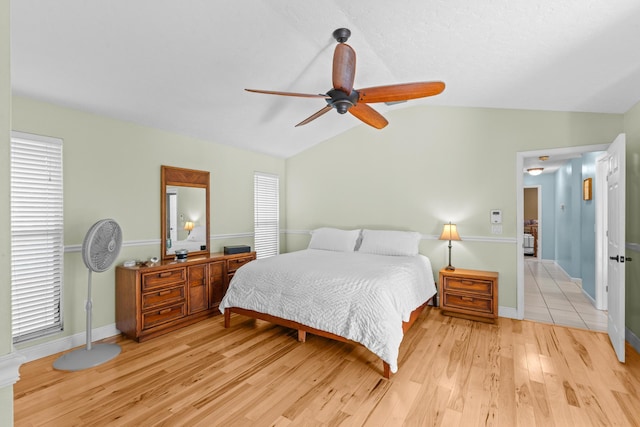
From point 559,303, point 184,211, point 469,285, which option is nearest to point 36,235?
point 184,211

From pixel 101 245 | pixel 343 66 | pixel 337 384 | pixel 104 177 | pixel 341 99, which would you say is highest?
pixel 343 66

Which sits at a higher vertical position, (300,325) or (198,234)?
(198,234)

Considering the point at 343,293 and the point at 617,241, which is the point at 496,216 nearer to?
the point at 617,241

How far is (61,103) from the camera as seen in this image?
9.42 feet

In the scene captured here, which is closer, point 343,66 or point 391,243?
point 343,66

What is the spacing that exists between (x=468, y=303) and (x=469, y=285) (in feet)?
0.73

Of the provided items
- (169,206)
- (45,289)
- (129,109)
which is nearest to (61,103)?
(129,109)

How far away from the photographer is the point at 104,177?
127 inches

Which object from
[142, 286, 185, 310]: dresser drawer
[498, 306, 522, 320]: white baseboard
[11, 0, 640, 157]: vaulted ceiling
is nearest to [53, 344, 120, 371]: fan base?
[142, 286, 185, 310]: dresser drawer

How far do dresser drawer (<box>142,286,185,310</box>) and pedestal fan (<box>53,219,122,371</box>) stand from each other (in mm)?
448

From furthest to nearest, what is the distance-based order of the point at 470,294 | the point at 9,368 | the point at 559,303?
the point at 559,303 → the point at 470,294 → the point at 9,368

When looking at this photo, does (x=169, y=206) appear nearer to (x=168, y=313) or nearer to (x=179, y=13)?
(x=168, y=313)

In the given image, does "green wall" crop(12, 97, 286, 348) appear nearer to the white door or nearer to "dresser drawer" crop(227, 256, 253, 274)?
"dresser drawer" crop(227, 256, 253, 274)

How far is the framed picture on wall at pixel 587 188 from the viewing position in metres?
4.57
